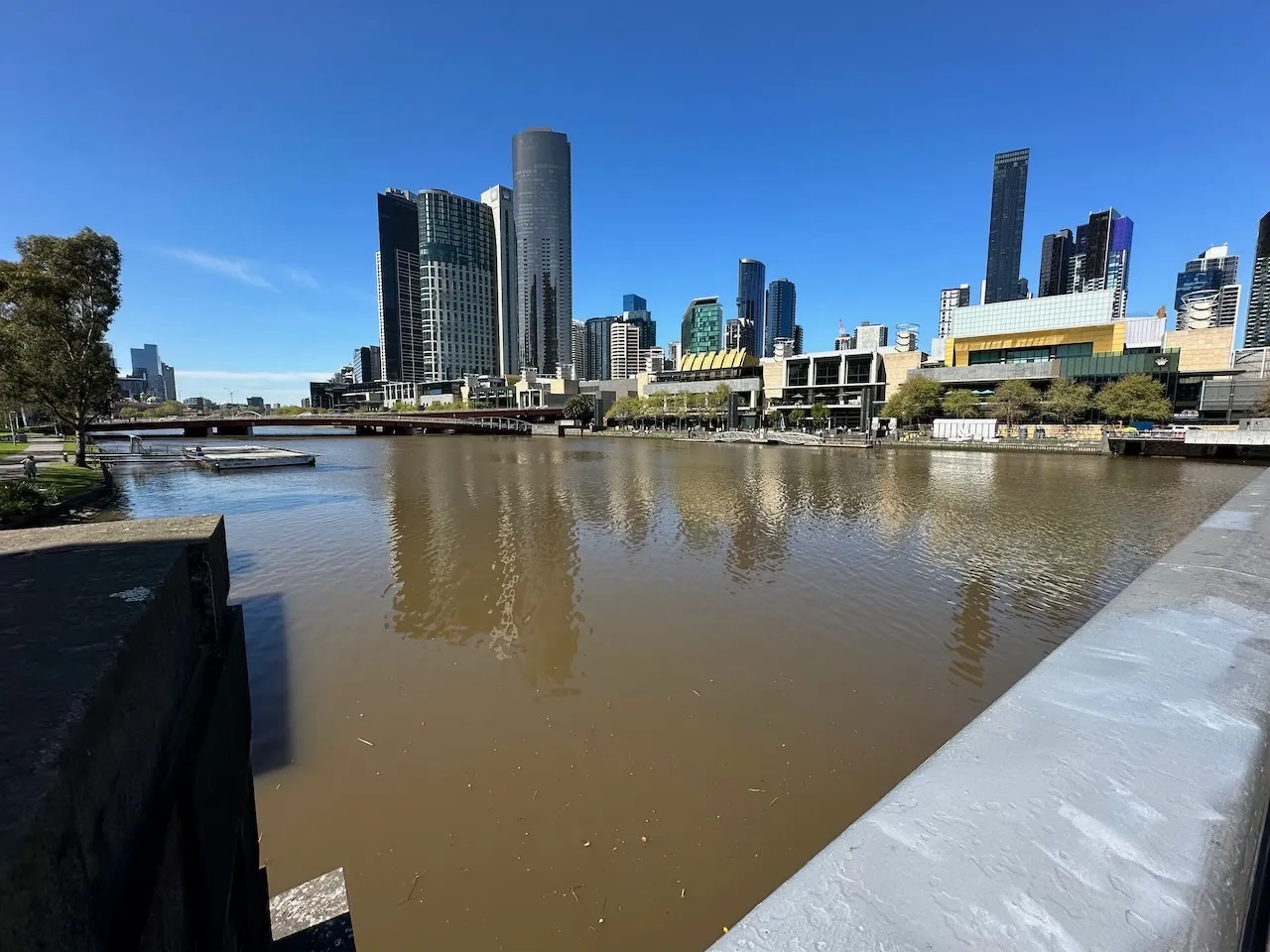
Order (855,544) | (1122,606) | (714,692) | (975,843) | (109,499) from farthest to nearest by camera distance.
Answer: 1. (109,499)
2. (855,544)
3. (714,692)
4. (1122,606)
5. (975,843)

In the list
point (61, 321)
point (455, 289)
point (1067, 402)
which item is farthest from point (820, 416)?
point (455, 289)

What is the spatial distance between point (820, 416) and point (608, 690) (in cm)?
8518

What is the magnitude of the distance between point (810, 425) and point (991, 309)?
101 feet

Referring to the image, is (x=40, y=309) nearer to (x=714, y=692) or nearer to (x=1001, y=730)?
(x=714, y=692)

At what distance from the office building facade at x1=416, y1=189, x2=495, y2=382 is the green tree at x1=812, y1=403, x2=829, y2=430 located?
410 feet

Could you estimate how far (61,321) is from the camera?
2692 cm

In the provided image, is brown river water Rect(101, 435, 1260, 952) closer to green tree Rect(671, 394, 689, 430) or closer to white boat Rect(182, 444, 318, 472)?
white boat Rect(182, 444, 318, 472)

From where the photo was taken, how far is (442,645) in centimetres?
880

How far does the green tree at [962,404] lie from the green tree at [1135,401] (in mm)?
12639

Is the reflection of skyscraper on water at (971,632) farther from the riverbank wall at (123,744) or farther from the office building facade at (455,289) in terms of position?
the office building facade at (455,289)

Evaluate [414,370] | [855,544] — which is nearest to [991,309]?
[855,544]

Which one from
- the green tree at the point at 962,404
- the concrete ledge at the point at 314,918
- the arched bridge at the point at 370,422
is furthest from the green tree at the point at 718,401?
the concrete ledge at the point at 314,918

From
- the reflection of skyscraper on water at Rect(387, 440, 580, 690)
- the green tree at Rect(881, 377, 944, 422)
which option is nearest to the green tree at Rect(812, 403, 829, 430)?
the green tree at Rect(881, 377, 944, 422)

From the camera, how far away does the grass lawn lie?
19578 mm
